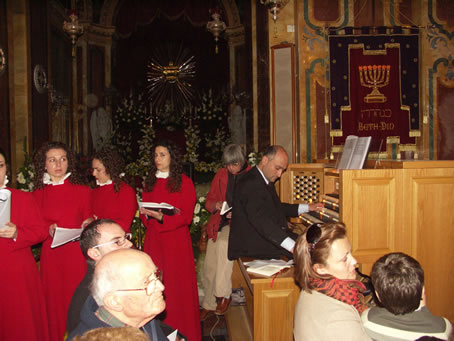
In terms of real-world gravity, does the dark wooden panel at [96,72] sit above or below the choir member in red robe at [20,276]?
above

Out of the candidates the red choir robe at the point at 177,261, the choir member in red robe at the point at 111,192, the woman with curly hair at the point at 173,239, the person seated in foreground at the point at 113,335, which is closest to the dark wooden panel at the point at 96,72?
the choir member in red robe at the point at 111,192

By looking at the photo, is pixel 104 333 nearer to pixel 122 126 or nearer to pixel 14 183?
pixel 14 183

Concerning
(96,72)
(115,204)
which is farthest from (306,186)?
(96,72)

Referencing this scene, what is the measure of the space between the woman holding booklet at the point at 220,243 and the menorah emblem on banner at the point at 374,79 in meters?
3.46

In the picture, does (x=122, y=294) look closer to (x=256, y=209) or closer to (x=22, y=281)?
(x=22, y=281)

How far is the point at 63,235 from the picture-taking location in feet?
11.2

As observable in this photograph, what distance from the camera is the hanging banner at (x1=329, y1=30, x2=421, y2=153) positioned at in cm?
744

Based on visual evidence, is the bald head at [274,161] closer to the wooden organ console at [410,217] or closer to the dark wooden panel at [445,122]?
the wooden organ console at [410,217]

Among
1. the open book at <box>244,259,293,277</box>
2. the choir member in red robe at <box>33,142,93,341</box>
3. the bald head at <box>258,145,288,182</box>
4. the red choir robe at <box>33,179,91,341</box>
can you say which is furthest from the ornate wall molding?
the open book at <box>244,259,293,277</box>

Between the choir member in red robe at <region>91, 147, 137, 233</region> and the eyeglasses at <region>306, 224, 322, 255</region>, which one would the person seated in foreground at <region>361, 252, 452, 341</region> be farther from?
the choir member in red robe at <region>91, 147, 137, 233</region>

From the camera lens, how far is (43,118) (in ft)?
26.2

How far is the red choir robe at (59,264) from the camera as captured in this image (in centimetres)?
359

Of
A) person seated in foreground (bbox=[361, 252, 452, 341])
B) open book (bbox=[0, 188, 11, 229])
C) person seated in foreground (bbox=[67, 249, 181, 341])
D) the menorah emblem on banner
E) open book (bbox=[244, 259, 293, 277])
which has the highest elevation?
the menorah emblem on banner

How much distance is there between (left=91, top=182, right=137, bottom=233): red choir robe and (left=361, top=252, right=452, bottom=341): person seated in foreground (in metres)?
2.92
